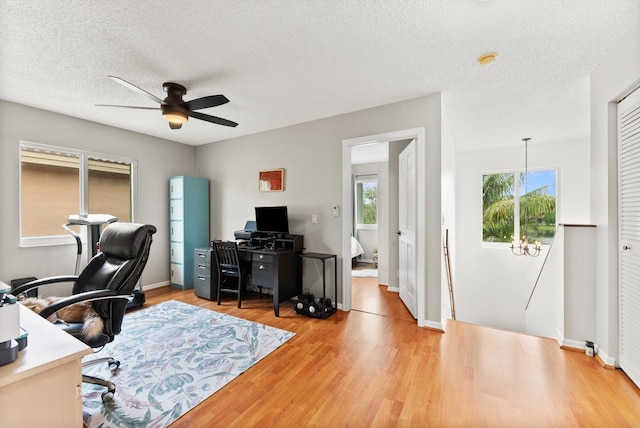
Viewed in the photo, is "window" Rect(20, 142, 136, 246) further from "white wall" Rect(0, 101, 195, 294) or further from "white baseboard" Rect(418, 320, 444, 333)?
"white baseboard" Rect(418, 320, 444, 333)

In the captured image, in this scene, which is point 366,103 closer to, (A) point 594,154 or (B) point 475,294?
(A) point 594,154

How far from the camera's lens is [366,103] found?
322cm

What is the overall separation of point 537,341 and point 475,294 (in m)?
2.93

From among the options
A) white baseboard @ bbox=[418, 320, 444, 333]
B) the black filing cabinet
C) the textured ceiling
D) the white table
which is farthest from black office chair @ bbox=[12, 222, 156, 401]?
white baseboard @ bbox=[418, 320, 444, 333]

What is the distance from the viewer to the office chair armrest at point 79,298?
1.56 metres

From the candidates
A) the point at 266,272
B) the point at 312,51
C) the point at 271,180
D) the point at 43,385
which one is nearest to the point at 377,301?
the point at 266,272

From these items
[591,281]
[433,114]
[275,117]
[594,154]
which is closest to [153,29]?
[275,117]

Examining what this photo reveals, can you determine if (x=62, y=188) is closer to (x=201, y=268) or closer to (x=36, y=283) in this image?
(x=201, y=268)

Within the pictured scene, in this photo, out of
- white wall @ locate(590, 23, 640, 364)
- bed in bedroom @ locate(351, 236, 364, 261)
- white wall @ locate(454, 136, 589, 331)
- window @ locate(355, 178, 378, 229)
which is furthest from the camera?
window @ locate(355, 178, 378, 229)

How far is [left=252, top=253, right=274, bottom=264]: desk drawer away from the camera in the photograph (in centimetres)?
348

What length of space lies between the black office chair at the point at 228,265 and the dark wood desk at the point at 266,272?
0.10 m

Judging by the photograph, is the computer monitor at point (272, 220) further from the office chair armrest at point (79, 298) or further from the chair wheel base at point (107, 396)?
the chair wheel base at point (107, 396)

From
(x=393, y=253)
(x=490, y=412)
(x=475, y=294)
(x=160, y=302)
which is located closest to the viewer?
(x=490, y=412)

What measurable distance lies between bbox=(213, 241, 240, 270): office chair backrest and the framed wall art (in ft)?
3.41
